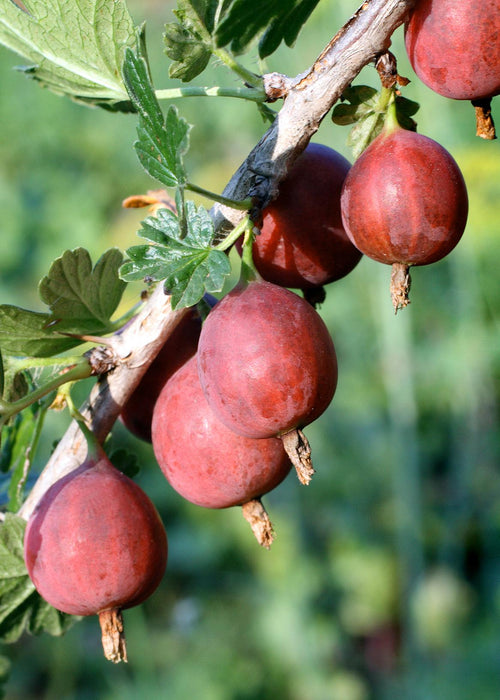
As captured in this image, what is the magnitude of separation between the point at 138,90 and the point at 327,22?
3.32 m

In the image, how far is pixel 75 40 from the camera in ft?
2.38

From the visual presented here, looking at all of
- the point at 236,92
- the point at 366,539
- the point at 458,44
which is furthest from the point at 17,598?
the point at 366,539

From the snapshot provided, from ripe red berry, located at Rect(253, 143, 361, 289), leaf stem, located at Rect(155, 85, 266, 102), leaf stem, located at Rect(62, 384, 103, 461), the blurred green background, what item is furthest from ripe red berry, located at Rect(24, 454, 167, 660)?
the blurred green background

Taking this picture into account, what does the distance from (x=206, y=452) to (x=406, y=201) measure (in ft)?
0.91

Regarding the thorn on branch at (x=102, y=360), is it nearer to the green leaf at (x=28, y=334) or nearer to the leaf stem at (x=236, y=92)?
the green leaf at (x=28, y=334)

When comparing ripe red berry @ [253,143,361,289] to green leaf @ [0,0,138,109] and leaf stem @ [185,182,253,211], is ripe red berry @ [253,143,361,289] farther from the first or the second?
green leaf @ [0,0,138,109]

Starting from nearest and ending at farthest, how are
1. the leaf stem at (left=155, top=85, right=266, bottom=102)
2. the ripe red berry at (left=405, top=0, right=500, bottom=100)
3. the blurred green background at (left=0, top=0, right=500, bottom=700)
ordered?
the ripe red berry at (left=405, top=0, right=500, bottom=100) → the leaf stem at (left=155, top=85, right=266, bottom=102) → the blurred green background at (left=0, top=0, right=500, bottom=700)

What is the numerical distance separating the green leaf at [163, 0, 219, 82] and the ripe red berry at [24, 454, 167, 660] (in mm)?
392

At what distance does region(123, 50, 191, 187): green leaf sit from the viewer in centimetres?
58

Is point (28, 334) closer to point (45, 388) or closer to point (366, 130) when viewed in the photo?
point (45, 388)

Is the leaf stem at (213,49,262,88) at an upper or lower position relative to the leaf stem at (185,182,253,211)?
upper

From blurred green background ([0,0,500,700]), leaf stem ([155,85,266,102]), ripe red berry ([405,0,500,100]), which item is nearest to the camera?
ripe red berry ([405,0,500,100])

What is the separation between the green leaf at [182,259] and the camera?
0.59m

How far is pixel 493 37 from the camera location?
58 centimetres
